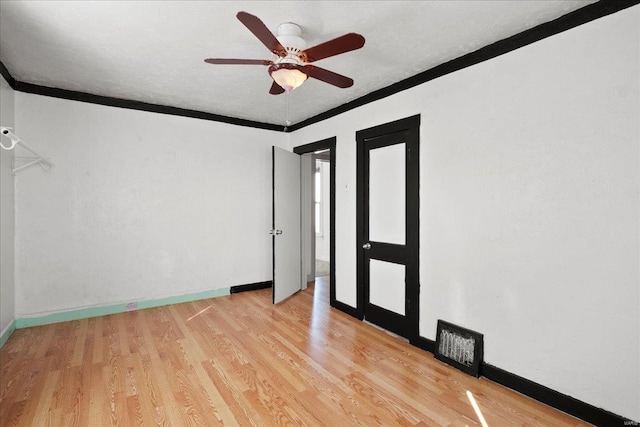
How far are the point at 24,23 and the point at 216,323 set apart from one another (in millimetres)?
3144

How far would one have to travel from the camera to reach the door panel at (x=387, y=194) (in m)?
3.28

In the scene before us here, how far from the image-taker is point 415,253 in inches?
121

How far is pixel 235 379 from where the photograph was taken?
243 cm

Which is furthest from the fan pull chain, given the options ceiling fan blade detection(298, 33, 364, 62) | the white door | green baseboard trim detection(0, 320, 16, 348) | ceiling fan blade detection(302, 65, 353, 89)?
green baseboard trim detection(0, 320, 16, 348)

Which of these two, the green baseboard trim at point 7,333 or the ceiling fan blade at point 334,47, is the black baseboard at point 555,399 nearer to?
the ceiling fan blade at point 334,47

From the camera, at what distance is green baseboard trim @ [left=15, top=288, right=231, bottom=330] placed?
3482 mm

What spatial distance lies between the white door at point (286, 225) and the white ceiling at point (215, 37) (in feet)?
3.97

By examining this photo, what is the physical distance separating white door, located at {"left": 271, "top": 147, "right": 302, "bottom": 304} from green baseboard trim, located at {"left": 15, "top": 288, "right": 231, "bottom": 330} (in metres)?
1.01

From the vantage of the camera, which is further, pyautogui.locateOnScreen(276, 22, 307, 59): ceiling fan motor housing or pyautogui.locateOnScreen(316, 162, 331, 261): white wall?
pyautogui.locateOnScreen(316, 162, 331, 261): white wall

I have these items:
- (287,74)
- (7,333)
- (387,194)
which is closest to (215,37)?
(287,74)

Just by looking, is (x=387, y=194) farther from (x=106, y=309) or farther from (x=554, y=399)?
(x=106, y=309)

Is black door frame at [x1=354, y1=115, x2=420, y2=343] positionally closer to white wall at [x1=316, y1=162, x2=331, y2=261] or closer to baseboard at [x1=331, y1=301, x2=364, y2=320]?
baseboard at [x1=331, y1=301, x2=364, y2=320]

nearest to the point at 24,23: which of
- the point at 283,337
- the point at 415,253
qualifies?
the point at 283,337

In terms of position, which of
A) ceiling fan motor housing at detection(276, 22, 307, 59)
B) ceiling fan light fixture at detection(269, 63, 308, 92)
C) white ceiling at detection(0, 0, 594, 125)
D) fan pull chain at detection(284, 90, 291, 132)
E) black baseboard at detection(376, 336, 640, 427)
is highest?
fan pull chain at detection(284, 90, 291, 132)
